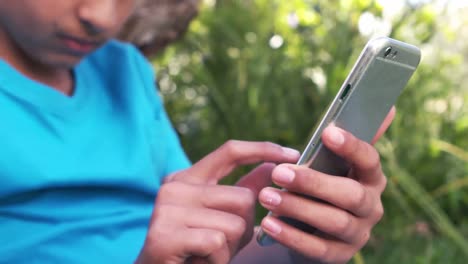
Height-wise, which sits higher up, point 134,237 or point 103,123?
point 103,123

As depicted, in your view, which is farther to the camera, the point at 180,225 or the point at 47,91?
the point at 47,91

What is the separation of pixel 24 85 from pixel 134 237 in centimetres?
35

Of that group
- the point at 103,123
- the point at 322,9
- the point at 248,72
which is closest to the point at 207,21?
the point at 248,72

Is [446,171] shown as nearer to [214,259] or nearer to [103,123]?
[103,123]

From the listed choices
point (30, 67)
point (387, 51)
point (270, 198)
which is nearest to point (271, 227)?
point (270, 198)

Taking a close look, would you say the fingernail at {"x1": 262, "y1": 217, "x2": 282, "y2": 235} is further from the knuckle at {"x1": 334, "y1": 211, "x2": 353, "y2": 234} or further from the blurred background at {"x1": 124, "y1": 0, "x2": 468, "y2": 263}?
the blurred background at {"x1": 124, "y1": 0, "x2": 468, "y2": 263}

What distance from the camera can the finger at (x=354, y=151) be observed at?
837 millimetres

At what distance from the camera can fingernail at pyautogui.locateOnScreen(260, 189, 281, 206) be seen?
2.78 feet

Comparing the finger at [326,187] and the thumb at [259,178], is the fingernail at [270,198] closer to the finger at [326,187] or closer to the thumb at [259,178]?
the finger at [326,187]

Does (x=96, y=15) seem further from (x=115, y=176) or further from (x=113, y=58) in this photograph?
(x=113, y=58)

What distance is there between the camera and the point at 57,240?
1136 mm

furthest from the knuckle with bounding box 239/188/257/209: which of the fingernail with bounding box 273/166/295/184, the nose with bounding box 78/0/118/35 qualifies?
the nose with bounding box 78/0/118/35

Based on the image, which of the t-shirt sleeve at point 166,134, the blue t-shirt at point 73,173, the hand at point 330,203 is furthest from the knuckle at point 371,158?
the t-shirt sleeve at point 166,134

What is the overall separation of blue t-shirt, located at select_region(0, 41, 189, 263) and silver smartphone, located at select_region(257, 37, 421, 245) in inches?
16.0
